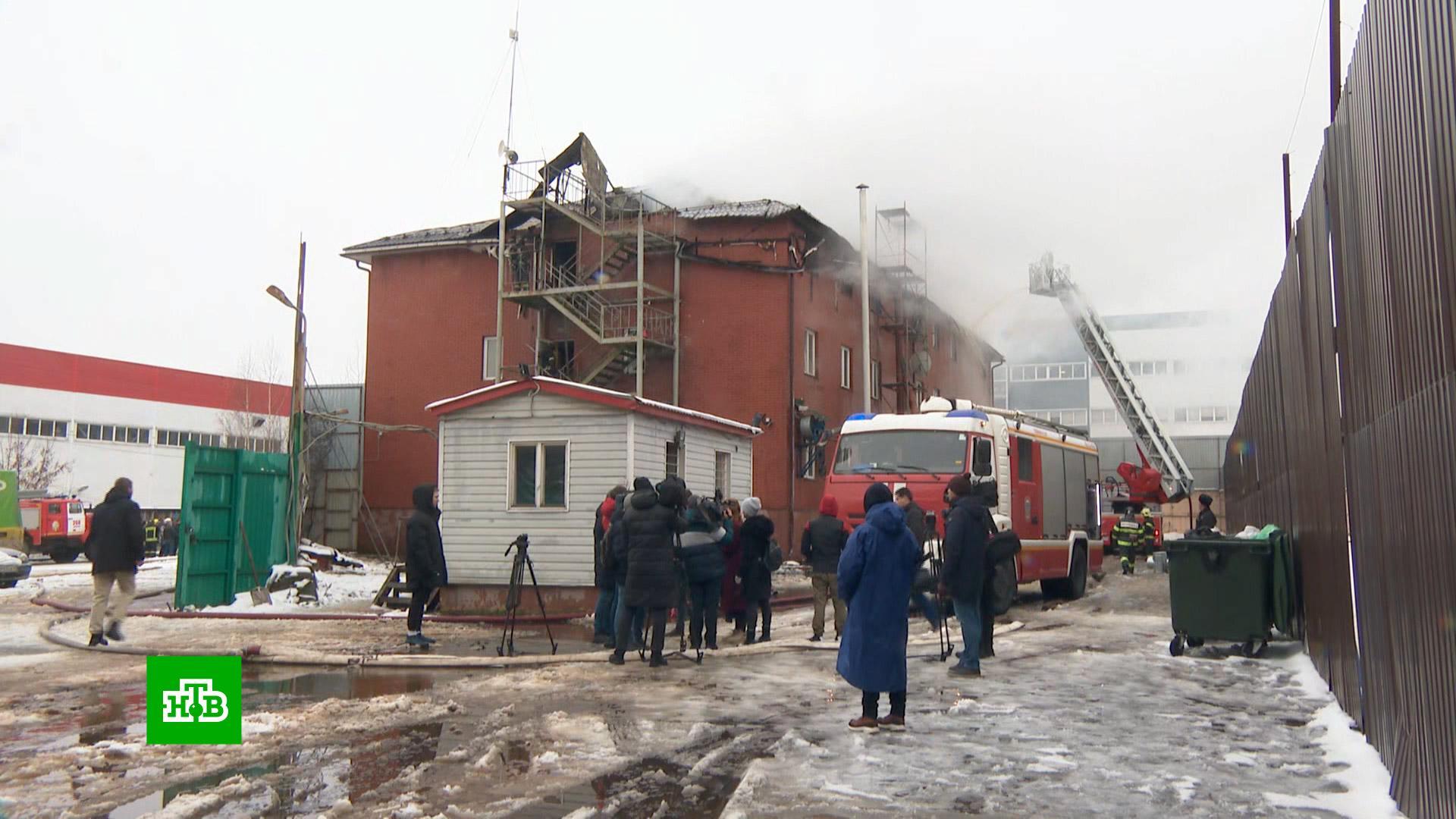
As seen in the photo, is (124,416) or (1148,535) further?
(124,416)

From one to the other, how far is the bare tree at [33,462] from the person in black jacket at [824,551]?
4470cm

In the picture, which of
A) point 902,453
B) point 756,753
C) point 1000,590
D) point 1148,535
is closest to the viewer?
point 756,753

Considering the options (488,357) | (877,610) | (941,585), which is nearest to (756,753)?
(877,610)

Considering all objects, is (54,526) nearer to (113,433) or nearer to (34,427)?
(34,427)

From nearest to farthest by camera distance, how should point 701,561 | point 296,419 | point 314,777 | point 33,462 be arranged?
1. point 314,777
2. point 701,561
3. point 296,419
4. point 33,462

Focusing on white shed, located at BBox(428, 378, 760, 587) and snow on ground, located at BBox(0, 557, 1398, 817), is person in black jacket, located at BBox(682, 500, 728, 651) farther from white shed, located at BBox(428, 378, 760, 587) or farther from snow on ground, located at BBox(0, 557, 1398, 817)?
white shed, located at BBox(428, 378, 760, 587)

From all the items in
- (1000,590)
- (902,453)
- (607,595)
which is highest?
(902,453)

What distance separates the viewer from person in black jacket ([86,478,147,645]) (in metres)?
12.0

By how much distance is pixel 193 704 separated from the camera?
716 cm

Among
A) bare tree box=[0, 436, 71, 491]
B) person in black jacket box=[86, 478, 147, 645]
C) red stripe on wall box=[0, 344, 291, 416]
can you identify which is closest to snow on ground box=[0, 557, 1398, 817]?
person in black jacket box=[86, 478, 147, 645]

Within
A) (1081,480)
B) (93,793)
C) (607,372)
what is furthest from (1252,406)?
(607,372)

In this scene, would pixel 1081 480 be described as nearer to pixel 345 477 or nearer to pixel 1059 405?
pixel 345 477

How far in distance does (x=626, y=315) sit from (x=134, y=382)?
41.5 meters

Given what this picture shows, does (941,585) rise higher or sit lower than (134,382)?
lower
